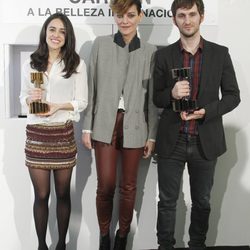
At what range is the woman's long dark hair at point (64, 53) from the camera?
227 centimetres

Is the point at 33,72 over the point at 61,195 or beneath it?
over

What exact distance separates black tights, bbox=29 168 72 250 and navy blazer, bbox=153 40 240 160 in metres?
0.66

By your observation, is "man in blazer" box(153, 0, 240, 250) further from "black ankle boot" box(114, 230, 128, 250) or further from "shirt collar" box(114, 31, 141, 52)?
"black ankle boot" box(114, 230, 128, 250)

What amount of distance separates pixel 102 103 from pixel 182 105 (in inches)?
22.8

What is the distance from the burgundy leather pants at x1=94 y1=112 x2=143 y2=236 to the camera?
2.47 m

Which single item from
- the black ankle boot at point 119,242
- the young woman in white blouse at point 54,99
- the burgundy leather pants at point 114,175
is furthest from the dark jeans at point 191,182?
the young woman in white blouse at point 54,99

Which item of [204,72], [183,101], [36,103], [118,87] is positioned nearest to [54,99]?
[36,103]

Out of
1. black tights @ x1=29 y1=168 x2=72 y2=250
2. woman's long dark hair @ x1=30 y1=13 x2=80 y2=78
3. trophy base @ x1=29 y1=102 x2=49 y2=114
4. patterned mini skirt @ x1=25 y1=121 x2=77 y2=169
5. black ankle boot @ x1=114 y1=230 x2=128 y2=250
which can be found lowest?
black ankle boot @ x1=114 y1=230 x2=128 y2=250

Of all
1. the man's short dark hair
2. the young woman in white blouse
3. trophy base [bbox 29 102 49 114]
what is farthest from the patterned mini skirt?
the man's short dark hair

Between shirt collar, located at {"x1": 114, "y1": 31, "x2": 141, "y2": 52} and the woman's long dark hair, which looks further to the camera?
shirt collar, located at {"x1": 114, "y1": 31, "x2": 141, "y2": 52}

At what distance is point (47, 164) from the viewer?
228cm

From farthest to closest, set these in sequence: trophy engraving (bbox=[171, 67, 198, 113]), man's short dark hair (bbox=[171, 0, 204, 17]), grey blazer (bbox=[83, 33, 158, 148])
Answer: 1. grey blazer (bbox=[83, 33, 158, 148])
2. man's short dark hair (bbox=[171, 0, 204, 17])
3. trophy engraving (bbox=[171, 67, 198, 113])

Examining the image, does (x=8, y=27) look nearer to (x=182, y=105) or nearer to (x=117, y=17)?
(x=117, y=17)

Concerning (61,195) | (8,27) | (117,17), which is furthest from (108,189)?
(8,27)
